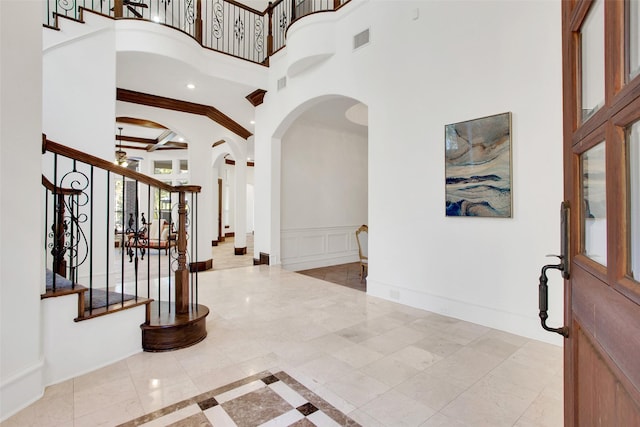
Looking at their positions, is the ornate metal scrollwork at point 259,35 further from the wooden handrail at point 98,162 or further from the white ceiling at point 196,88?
the wooden handrail at point 98,162

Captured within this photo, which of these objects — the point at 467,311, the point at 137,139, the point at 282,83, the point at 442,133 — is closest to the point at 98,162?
the point at 442,133

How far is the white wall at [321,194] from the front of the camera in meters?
6.99

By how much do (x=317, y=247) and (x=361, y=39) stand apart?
4.39 m

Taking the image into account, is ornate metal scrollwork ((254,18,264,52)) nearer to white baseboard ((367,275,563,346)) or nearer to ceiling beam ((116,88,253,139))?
ceiling beam ((116,88,253,139))

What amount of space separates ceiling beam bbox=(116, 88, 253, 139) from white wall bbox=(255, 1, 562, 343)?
2.53 metres

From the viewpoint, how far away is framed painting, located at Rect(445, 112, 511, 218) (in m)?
3.19

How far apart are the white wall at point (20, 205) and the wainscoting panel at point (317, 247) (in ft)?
16.3

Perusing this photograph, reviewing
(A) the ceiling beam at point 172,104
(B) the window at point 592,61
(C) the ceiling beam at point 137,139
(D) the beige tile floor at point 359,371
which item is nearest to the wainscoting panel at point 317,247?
(A) the ceiling beam at point 172,104

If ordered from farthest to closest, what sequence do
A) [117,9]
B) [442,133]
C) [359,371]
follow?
[117,9] < [442,133] < [359,371]

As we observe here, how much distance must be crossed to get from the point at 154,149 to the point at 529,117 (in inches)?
440

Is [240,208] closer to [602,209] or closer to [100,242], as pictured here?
[100,242]

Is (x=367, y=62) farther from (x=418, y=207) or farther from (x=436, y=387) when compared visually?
(x=436, y=387)

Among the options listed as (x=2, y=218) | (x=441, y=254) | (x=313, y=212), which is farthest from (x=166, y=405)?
(x=313, y=212)

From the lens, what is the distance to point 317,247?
24.5 ft
